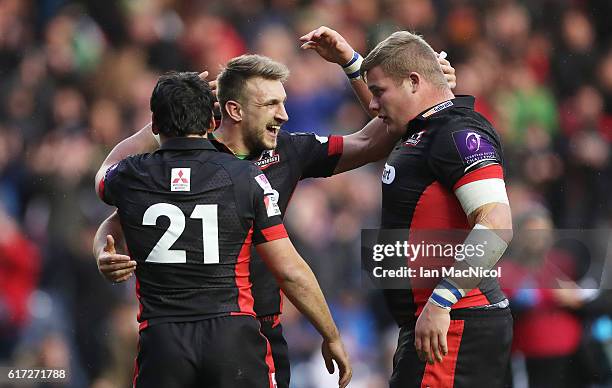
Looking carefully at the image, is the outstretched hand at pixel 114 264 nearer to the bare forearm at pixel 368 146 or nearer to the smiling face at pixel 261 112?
the smiling face at pixel 261 112

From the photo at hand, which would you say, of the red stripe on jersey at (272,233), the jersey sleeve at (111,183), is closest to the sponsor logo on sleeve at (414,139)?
the red stripe on jersey at (272,233)

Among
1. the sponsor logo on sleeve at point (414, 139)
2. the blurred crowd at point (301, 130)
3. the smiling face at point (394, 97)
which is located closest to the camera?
the sponsor logo on sleeve at point (414, 139)

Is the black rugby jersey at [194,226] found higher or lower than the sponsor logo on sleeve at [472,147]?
lower

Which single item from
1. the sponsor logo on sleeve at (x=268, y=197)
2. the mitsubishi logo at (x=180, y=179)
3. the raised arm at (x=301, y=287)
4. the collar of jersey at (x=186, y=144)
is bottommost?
the raised arm at (x=301, y=287)

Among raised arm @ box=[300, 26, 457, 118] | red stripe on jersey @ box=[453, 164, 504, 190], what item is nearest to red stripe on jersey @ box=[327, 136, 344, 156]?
raised arm @ box=[300, 26, 457, 118]

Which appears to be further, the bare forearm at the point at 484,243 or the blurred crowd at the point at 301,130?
the blurred crowd at the point at 301,130

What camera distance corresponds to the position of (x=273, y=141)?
4926 millimetres

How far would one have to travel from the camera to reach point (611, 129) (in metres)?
10.6

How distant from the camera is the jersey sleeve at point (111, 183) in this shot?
4379 millimetres

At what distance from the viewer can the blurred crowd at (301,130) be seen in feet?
26.9

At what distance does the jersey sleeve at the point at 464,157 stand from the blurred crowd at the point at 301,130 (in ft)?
12.5

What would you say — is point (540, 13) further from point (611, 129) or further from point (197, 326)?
point (197, 326)

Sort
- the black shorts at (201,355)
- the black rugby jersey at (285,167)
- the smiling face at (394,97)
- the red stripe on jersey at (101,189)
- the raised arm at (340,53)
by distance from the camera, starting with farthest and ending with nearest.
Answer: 1. the raised arm at (340,53)
2. the black rugby jersey at (285,167)
3. the smiling face at (394,97)
4. the red stripe on jersey at (101,189)
5. the black shorts at (201,355)

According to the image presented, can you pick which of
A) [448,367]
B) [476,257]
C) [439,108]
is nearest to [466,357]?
[448,367]
